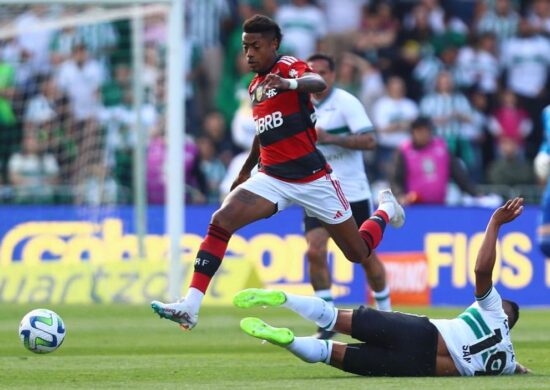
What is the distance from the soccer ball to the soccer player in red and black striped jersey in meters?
1.01

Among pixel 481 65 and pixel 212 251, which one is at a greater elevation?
pixel 481 65

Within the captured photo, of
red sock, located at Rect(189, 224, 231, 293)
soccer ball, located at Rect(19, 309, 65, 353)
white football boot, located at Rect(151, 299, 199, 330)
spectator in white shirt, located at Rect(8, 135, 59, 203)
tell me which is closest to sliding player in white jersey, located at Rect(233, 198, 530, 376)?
white football boot, located at Rect(151, 299, 199, 330)

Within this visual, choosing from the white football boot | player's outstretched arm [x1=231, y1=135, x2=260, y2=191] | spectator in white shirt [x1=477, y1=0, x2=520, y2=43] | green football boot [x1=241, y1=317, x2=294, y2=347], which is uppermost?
spectator in white shirt [x1=477, y1=0, x2=520, y2=43]

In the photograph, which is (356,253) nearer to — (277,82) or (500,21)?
(277,82)

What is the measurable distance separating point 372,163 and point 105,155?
429cm

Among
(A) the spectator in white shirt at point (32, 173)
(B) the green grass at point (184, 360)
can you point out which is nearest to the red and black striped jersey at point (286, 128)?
(B) the green grass at point (184, 360)

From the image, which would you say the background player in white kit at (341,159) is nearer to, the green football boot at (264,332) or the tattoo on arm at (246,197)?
the tattoo on arm at (246,197)

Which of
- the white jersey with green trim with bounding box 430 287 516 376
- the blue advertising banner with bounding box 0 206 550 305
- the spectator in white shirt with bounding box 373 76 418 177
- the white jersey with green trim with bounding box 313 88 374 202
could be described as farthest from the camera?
the spectator in white shirt with bounding box 373 76 418 177

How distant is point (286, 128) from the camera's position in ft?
33.3

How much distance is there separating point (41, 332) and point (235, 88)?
13.6 meters

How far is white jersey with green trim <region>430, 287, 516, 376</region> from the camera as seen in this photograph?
8.74 m

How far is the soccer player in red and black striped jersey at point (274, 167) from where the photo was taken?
10055mm

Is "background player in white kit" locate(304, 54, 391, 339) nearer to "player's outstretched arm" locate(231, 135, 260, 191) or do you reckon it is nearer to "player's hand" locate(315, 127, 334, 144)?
"player's hand" locate(315, 127, 334, 144)

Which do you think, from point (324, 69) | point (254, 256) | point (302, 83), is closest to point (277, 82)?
point (302, 83)
